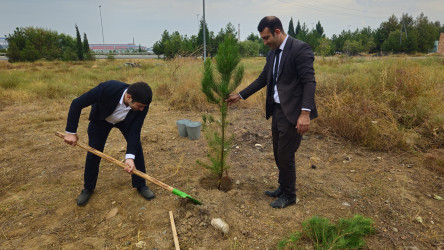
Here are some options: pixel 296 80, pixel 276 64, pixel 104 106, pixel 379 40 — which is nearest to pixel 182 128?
pixel 104 106

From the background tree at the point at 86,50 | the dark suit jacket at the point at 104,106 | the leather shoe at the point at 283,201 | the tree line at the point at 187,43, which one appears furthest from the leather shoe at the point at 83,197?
the background tree at the point at 86,50

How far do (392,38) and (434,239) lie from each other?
31390 mm

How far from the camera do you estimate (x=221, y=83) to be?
269cm

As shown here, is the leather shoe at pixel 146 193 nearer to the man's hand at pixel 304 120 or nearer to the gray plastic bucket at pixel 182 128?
the man's hand at pixel 304 120

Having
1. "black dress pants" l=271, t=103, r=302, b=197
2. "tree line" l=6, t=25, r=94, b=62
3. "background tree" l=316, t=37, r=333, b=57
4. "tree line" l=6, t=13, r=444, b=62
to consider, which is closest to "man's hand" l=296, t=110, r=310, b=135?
"black dress pants" l=271, t=103, r=302, b=197

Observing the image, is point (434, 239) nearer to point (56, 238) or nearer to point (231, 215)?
point (231, 215)

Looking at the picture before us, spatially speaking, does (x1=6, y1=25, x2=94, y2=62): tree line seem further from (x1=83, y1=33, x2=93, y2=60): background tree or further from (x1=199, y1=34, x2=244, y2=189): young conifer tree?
(x1=199, y1=34, x2=244, y2=189): young conifer tree

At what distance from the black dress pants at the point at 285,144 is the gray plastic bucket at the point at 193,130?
7.49 feet

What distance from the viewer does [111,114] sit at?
2521 millimetres

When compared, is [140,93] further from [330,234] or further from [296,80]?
[330,234]

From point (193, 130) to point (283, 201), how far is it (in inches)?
97.0

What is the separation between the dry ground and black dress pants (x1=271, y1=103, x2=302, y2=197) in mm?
310

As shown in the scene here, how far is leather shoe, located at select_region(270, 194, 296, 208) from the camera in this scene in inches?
103

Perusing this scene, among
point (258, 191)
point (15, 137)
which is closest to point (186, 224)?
point (258, 191)
